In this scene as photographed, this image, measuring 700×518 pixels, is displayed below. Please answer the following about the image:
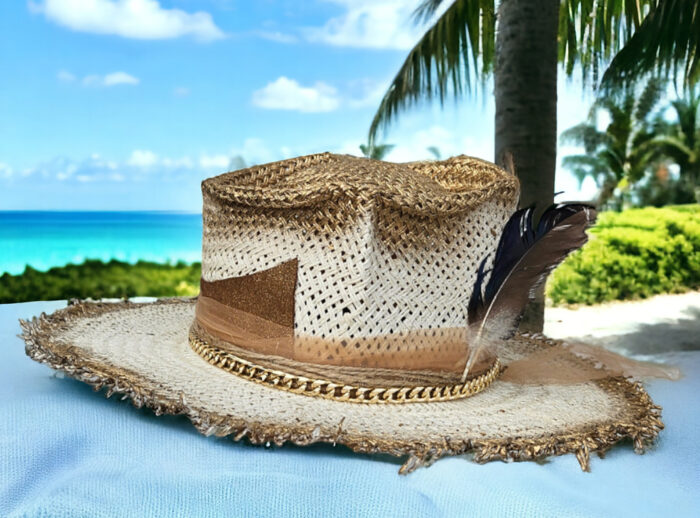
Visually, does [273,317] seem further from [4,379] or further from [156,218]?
[156,218]

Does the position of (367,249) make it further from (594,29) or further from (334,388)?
(594,29)

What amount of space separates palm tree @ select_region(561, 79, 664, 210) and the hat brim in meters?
17.2

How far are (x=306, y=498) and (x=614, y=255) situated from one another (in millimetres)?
7585

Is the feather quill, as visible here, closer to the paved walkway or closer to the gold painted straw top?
the gold painted straw top

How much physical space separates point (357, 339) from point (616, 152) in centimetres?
1906

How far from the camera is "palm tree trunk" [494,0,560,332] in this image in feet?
9.52

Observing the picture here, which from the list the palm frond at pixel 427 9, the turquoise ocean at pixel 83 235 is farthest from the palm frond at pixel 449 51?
the turquoise ocean at pixel 83 235

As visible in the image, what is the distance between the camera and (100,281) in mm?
6414

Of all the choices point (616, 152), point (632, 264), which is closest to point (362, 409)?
point (632, 264)

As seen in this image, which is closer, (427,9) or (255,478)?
(255,478)

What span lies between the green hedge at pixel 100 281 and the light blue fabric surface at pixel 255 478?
473 cm

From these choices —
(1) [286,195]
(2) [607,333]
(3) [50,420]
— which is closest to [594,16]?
(2) [607,333]

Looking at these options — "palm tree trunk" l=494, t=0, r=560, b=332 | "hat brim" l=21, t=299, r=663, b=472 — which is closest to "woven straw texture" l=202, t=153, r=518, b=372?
"hat brim" l=21, t=299, r=663, b=472

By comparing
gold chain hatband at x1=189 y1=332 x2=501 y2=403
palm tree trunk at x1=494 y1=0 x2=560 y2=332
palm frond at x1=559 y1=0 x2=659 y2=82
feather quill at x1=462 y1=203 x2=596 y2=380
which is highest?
palm frond at x1=559 y1=0 x2=659 y2=82
